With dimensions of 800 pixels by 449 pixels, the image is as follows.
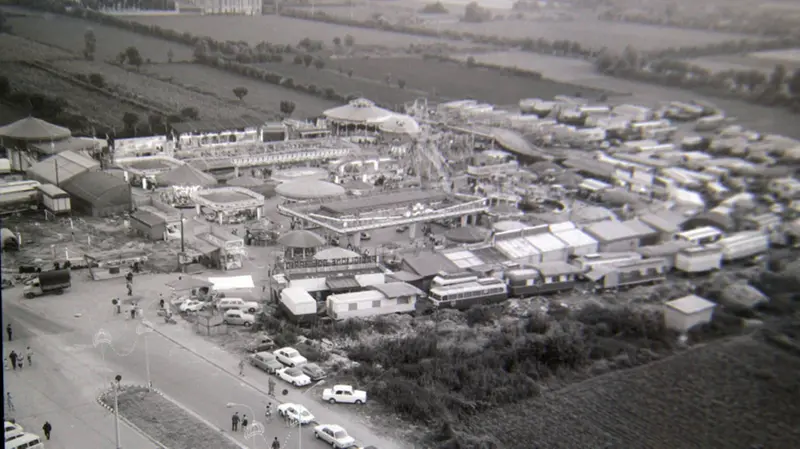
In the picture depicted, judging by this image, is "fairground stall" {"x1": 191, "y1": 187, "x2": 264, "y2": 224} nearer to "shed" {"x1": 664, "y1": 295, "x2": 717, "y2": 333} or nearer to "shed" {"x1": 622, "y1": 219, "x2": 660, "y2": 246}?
"shed" {"x1": 622, "y1": 219, "x2": 660, "y2": 246}

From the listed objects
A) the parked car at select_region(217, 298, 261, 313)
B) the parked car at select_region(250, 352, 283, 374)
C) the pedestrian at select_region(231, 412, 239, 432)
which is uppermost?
→ the pedestrian at select_region(231, 412, 239, 432)

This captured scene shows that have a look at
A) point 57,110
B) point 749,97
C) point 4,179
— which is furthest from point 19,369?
point 749,97

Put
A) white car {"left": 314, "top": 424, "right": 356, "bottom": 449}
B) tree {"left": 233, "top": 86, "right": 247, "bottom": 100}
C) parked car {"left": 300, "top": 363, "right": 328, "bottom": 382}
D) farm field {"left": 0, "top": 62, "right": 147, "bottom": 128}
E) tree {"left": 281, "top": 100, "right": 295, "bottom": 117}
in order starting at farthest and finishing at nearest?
tree {"left": 233, "top": 86, "right": 247, "bottom": 100} → tree {"left": 281, "top": 100, "right": 295, "bottom": 117} → farm field {"left": 0, "top": 62, "right": 147, "bottom": 128} → parked car {"left": 300, "top": 363, "right": 328, "bottom": 382} → white car {"left": 314, "top": 424, "right": 356, "bottom": 449}

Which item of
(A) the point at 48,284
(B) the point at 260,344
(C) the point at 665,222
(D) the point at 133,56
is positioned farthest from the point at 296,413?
(D) the point at 133,56

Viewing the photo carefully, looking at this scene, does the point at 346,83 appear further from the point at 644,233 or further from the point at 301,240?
the point at 301,240

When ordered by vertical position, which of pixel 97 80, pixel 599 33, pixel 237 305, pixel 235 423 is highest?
pixel 599 33

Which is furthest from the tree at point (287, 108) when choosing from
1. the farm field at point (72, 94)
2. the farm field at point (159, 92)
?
the farm field at point (72, 94)

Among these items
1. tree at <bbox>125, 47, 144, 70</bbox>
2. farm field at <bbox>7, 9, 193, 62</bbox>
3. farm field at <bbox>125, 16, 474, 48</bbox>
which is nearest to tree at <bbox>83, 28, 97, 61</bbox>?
farm field at <bbox>7, 9, 193, 62</bbox>
